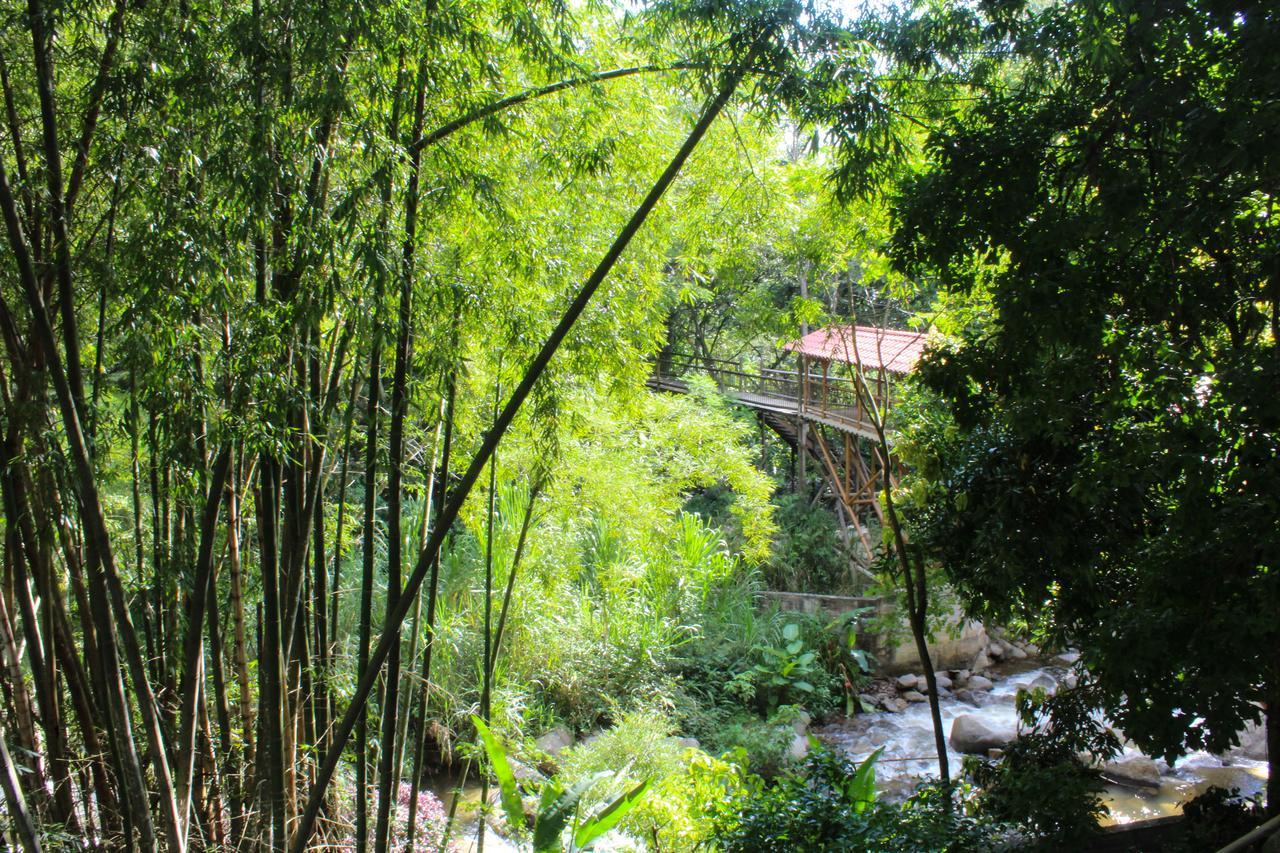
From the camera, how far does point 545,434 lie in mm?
3539

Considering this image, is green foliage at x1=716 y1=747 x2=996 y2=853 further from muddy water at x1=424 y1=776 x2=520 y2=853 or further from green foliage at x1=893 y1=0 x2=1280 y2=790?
muddy water at x1=424 y1=776 x2=520 y2=853

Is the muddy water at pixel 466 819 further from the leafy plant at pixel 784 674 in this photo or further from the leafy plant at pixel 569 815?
the leafy plant at pixel 784 674

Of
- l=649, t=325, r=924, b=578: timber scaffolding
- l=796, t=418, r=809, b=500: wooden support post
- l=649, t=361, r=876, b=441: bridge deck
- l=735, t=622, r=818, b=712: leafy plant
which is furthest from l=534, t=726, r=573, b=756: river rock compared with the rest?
l=796, t=418, r=809, b=500: wooden support post

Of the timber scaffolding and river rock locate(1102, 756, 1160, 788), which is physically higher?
the timber scaffolding

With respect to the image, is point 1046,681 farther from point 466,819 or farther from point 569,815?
point 569,815

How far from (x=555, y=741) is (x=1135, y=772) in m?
4.19

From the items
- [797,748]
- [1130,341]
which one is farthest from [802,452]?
[1130,341]

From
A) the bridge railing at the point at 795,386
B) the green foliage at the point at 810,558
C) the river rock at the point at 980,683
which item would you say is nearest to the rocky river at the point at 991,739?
the river rock at the point at 980,683

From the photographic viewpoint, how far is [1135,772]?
6.35m

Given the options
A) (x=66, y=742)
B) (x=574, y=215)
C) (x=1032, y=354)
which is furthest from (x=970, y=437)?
(x=66, y=742)

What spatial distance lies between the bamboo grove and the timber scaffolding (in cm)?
449

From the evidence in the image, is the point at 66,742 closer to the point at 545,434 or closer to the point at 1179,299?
the point at 545,434

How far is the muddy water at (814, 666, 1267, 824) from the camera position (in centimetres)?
608

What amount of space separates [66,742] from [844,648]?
6842 mm
